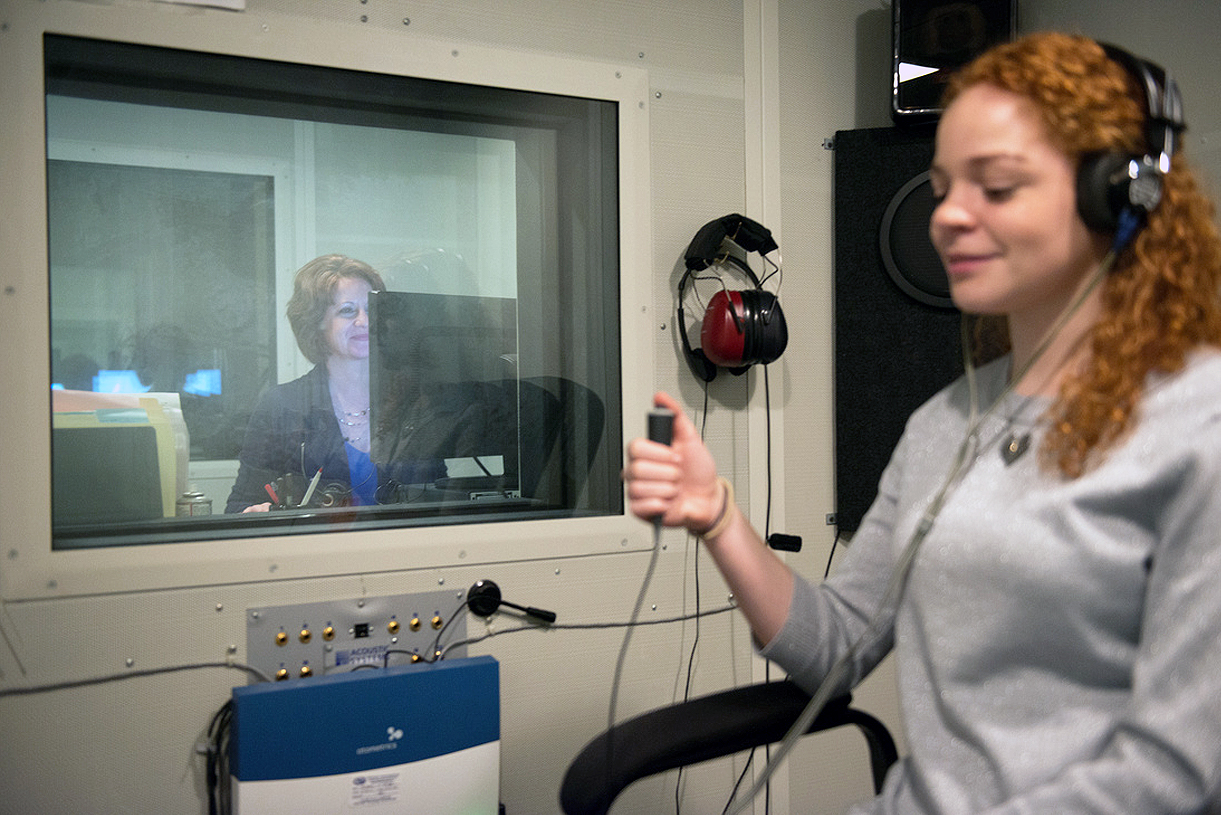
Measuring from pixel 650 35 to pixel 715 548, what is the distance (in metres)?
1.22

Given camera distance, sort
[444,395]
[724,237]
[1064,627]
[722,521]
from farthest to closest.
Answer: [724,237], [444,395], [722,521], [1064,627]

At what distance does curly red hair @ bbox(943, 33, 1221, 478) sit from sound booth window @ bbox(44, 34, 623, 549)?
3.31 feet

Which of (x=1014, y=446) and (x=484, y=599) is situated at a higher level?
(x=1014, y=446)

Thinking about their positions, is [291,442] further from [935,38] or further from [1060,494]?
[935,38]

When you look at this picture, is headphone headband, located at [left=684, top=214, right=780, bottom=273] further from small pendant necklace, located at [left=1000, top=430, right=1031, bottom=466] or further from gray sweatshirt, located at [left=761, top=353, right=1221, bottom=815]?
small pendant necklace, located at [left=1000, top=430, right=1031, bottom=466]

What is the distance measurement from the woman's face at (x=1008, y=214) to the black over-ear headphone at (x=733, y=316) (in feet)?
2.60

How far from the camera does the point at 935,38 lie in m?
1.79

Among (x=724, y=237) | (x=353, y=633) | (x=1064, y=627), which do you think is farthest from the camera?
(x=724, y=237)

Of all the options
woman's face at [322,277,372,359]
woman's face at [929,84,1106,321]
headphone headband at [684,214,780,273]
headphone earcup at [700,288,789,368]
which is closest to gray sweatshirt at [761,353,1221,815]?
woman's face at [929,84,1106,321]

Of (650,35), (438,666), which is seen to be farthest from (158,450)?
(650,35)

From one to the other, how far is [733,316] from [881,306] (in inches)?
15.8

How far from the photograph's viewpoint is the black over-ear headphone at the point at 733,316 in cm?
164

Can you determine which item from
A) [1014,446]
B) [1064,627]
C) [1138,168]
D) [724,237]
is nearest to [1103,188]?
[1138,168]

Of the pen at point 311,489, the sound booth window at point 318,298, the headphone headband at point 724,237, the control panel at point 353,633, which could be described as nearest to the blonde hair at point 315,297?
the sound booth window at point 318,298
